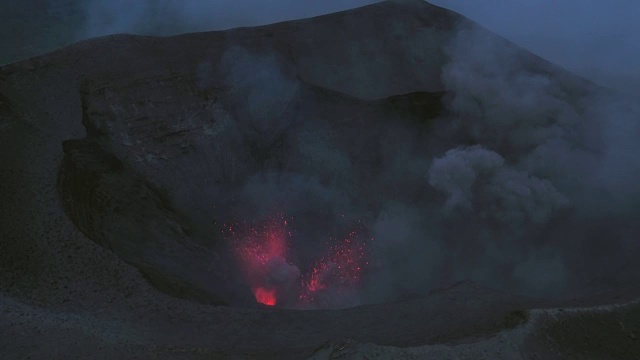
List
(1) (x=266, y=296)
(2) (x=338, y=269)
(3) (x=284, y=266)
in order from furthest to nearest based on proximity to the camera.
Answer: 1. (2) (x=338, y=269)
2. (3) (x=284, y=266)
3. (1) (x=266, y=296)

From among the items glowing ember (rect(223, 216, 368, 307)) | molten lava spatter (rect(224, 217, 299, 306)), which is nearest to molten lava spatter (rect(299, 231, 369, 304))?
glowing ember (rect(223, 216, 368, 307))

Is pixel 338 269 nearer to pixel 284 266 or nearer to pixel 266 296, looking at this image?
pixel 284 266

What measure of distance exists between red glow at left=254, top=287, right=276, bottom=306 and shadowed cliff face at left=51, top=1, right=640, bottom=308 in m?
0.02

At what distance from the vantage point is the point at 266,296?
7.14 m

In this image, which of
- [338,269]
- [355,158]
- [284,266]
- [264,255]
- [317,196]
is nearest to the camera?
[284,266]

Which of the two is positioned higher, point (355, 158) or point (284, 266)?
point (355, 158)

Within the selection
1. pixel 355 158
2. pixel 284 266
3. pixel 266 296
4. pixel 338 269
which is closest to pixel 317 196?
pixel 355 158

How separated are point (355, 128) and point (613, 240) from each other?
3.79m

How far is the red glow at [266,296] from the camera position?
7070mm

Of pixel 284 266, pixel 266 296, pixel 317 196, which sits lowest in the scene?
pixel 266 296

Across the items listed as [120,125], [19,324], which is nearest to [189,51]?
[120,125]

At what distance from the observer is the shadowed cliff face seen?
6738mm

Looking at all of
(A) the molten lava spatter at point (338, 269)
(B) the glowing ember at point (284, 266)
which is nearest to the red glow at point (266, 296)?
(B) the glowing ember at point (284, 266)

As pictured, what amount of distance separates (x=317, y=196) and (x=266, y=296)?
173cm
